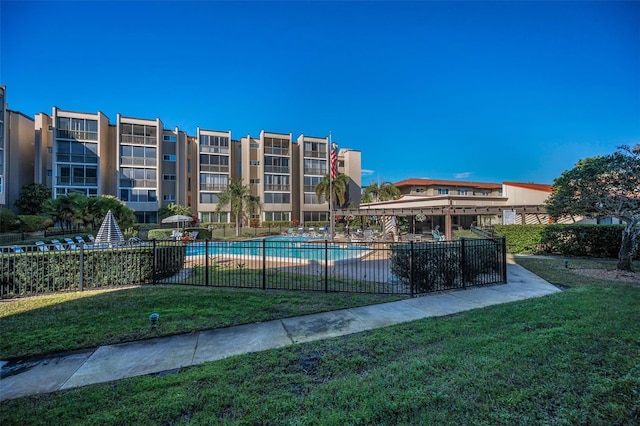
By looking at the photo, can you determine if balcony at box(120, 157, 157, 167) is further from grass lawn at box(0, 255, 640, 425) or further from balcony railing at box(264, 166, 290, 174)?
grass lawn at box(0, 255, 640, 425)

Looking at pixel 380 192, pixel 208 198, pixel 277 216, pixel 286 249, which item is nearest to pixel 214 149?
pixel 208 198

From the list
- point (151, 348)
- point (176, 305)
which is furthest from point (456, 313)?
point (176, 305)

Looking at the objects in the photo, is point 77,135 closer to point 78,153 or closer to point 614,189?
point 78,153

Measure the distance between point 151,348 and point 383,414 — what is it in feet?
12.5

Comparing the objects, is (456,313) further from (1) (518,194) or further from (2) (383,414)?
(1) (518,194)

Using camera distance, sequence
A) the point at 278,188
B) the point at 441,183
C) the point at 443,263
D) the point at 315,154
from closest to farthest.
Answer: the point at 443,263, the point at 278,188, the point at 315,154, the point at 441,183

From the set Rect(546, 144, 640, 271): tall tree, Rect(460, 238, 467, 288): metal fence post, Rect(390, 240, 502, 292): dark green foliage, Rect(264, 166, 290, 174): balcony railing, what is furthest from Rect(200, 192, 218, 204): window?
Rect(546, 144, 640, 271): tall tree

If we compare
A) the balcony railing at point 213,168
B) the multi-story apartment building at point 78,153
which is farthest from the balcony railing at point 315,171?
the multi-story apartment building at point 78,153

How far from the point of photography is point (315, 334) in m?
4.99

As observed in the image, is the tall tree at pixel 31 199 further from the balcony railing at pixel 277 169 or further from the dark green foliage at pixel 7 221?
the balcony railing at pixel 277 169

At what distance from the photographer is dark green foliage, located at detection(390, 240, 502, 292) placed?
8039 millimetres

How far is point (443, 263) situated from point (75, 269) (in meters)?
10.8

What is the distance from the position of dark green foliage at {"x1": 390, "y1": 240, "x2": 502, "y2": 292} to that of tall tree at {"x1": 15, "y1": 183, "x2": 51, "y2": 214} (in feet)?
122

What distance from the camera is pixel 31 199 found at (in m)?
29.3
